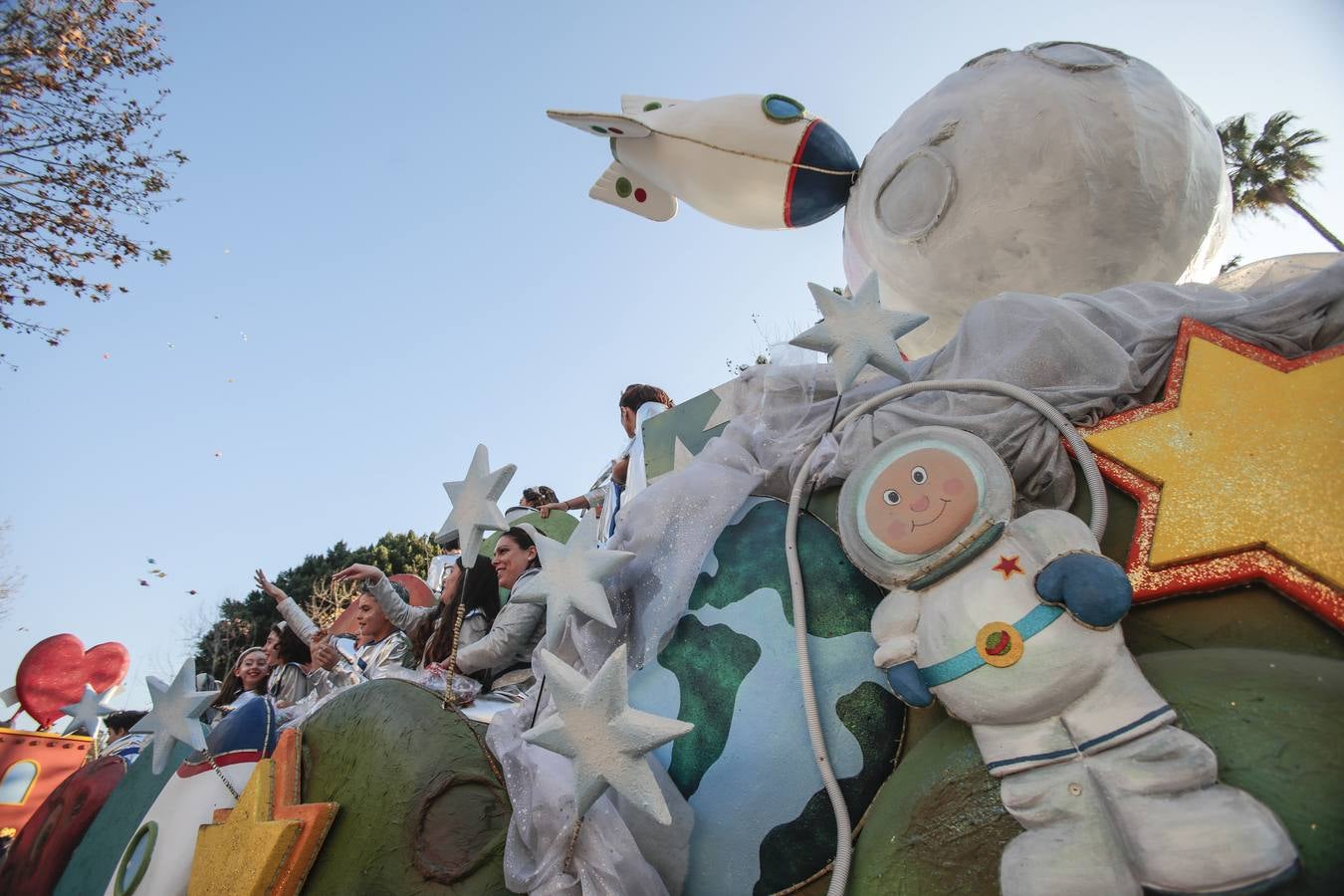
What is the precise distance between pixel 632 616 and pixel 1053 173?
2.04m

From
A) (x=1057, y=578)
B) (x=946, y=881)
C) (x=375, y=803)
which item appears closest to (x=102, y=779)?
(x=375, y=803)

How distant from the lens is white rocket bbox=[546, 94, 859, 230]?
133 inches

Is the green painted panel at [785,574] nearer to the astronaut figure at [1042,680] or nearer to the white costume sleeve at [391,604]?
the astronaut figure at [1042,680]

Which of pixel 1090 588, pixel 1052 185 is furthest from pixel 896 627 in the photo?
pixel 1052 185

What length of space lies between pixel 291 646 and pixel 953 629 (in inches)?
156

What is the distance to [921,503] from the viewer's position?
70.7 inches

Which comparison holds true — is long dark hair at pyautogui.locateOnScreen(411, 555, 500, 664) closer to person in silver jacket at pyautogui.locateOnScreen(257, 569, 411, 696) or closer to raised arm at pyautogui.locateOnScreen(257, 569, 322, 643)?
person in silver jacket at pyautogui.locateOnScreen(257, 569, 411, 696)

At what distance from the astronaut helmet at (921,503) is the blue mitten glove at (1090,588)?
0.19 metres

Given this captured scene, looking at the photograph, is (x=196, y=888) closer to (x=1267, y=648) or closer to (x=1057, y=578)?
(x=1057, y=578)

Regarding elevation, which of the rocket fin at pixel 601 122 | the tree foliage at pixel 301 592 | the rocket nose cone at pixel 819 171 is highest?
the rocket fin at pixel 601 122

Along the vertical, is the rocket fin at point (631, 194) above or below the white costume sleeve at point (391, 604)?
above

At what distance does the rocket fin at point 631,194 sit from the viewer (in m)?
4.04

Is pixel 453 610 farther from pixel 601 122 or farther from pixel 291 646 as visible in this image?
pixel 601 122

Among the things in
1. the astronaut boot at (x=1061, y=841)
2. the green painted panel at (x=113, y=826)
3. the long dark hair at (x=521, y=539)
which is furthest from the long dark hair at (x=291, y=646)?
the astronaut boot at (x=1061, y=841)
